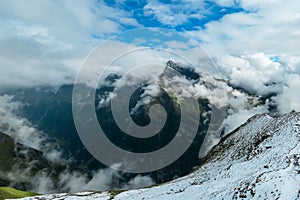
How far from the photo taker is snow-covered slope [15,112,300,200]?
115 ft

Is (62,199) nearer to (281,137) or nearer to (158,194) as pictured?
(158,194)

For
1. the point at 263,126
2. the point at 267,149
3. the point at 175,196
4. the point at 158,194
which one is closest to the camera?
the point at 175,196

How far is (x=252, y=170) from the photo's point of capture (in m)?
47.1

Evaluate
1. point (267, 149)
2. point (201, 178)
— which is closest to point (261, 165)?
point (267, 149)

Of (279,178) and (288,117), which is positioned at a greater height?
(288,117)

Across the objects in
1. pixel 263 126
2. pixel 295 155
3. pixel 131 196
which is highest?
pixel 263 126

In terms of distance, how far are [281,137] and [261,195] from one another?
28.9 m

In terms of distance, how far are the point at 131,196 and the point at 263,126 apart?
117ft

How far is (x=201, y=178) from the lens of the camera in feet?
191

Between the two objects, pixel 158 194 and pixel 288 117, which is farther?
pixel 288 117

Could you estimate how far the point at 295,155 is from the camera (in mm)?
44938

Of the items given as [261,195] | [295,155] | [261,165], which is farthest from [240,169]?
[261,195]

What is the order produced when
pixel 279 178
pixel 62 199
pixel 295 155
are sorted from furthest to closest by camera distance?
pixel 62 199
pixel 295 155
pixel 279 178

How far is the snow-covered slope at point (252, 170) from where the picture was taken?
1378 inches
